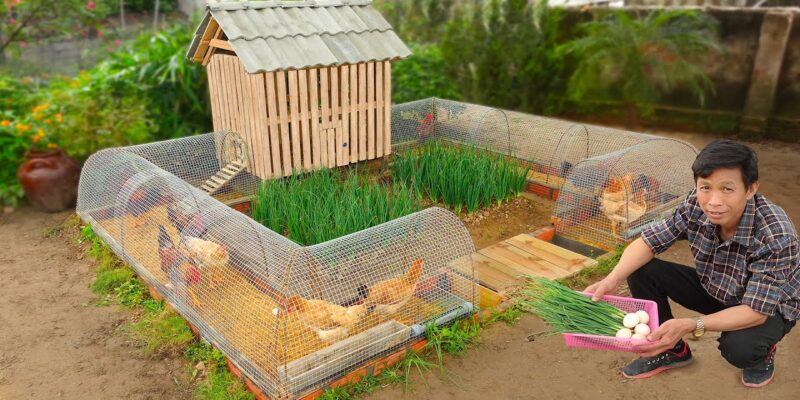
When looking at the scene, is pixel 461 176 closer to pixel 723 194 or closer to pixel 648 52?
pixel 723 194

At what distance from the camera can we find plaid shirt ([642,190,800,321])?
2902mm

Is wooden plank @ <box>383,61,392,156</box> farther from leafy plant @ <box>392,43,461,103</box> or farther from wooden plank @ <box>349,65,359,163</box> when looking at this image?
leafy plant @ <box>392,43,461,103</box>

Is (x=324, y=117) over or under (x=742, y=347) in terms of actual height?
over

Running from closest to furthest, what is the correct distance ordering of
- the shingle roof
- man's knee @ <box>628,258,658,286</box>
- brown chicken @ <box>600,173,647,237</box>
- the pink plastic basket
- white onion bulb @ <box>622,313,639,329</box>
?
the pink plastic basket
white onion bulb @ <box>622,313,639,329</box>
man's knee @ <box>628,258,658,286</box>
brown chicken @ <box>600,173,647,237</box>
the shingle roof

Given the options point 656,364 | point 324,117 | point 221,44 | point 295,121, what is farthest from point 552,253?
point 221,44

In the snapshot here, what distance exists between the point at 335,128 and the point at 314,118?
0.28m

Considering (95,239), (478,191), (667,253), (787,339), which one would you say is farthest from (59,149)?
(787,339)

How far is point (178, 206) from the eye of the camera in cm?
448

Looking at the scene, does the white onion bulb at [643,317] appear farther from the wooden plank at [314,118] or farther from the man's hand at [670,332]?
the wooden plank at [314,118]

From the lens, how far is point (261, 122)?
5.79 metres

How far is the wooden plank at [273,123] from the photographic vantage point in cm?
572

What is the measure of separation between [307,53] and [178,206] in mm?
2108

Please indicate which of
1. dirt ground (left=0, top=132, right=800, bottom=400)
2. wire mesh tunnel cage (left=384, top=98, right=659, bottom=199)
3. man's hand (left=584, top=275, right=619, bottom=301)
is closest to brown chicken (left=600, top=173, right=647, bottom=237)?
wire mesh tunnel cage (left=384, top=98, right=659, bottom=199)

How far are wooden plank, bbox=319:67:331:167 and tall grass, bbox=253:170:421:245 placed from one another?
0.70 meters
